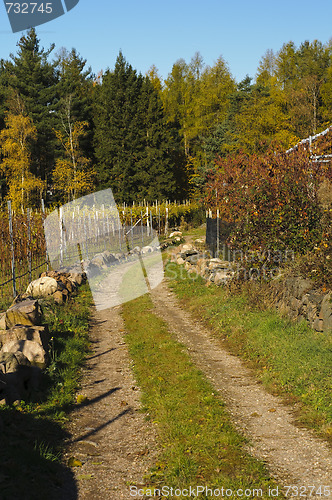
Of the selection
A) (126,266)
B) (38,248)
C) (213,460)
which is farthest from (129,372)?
(126,266)

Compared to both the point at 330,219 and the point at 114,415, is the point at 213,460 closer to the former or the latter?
the point at 114,415


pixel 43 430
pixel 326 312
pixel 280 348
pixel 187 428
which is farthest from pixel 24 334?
pixel 326 312

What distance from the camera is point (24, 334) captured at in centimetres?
780

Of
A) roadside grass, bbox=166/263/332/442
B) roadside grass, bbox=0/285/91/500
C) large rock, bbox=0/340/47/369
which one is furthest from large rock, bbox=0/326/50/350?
roadside grass, bbox=166/263/332/442

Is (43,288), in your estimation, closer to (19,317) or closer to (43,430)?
(19,317)

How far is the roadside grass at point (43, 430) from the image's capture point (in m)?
4.44

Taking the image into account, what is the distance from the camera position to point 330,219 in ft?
31.9

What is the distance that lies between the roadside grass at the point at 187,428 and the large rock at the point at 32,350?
4.87ft

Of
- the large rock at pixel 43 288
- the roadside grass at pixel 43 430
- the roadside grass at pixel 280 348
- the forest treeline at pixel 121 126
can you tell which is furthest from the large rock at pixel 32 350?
the forest treeline at pixel 121 126

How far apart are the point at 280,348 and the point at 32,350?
3913mm

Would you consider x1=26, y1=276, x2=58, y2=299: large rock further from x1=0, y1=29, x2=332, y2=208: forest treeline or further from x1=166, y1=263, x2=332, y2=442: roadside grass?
x1=0, y1=29, x2=332, y2=208: forest treeline

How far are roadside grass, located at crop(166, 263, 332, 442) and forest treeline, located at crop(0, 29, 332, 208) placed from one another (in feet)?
92.3

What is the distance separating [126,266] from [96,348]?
36.6ft

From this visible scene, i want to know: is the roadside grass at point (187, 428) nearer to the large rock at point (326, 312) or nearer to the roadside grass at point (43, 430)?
the roadside grass at point (43, 430)
